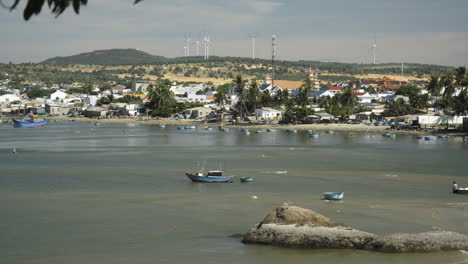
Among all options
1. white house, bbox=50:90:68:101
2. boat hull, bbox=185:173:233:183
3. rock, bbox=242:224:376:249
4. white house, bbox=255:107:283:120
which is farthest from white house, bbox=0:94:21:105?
rock, bbox=242:224:376:249

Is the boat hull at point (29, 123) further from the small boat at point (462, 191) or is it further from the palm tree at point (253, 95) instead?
the small boat at point (462, 191)

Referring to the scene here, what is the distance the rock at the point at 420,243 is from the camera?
70.1ft

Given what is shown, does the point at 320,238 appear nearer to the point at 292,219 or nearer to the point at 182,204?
the point at 292,219

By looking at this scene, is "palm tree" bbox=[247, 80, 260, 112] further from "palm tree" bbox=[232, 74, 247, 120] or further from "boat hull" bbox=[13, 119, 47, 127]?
"boat hull" bbox=[13, 119, 47, 127]

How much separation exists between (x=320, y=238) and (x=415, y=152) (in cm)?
4261

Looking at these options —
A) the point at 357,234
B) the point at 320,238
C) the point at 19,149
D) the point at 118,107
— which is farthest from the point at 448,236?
the point at 118,107

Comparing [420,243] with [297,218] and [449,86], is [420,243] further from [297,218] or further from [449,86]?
[449,86]

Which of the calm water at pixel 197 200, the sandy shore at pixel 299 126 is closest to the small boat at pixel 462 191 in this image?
the calm water at pixel 197 200

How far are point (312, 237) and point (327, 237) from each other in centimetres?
55

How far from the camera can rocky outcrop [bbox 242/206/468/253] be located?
70.3ft

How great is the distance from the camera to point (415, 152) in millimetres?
61344

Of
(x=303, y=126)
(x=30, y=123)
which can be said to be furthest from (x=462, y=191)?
(x=30, y=123)

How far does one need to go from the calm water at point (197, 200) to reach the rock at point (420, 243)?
0.41m

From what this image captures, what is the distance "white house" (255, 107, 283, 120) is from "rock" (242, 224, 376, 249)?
315 ft
